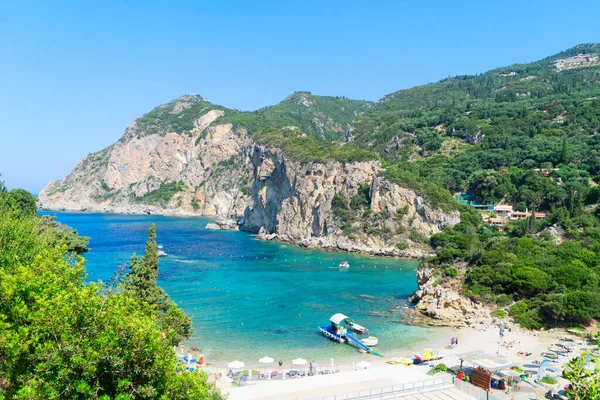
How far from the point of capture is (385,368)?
2131cm

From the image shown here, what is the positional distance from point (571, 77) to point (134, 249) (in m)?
123

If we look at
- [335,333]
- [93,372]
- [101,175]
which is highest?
[101,175]

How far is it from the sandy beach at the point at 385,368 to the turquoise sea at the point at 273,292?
5.65 ft

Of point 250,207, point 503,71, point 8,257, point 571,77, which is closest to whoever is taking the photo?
point 8,257

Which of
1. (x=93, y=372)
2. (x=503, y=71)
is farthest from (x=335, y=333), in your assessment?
(x=503, y=71)

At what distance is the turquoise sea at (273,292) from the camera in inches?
1107

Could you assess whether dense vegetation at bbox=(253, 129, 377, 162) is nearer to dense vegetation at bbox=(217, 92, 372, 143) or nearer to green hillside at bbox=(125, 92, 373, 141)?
dense vegetation at bbox=(217, 92, 372, 143)

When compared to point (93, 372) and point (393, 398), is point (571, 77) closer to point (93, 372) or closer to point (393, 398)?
point (393, 398)

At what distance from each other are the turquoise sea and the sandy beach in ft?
5.65

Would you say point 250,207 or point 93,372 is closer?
point 93,372

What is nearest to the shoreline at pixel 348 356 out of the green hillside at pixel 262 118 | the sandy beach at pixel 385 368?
the sandy beach at pixel 385 368

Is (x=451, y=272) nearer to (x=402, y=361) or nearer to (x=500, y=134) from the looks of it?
(x=402, y=361)

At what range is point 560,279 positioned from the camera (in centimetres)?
3212

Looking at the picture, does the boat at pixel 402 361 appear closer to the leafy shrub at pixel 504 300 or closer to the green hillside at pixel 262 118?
the leafy shrub at pixel 504 300
